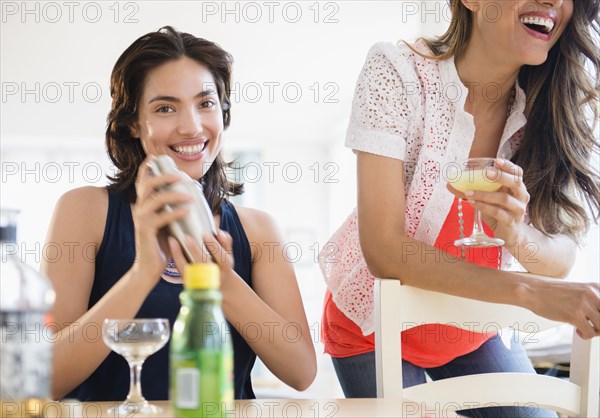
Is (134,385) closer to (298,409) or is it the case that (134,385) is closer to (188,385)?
(298,409)

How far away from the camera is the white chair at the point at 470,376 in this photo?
123cm

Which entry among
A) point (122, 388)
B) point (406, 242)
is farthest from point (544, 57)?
point (122, 388)

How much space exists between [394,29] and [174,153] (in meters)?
4.50

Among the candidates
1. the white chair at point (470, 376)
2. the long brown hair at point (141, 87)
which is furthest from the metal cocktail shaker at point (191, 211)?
the long brown hair at point (141, 87)

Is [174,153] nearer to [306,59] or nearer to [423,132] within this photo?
[423,132]

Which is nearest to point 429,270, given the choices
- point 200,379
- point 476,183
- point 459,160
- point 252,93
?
point 476,183

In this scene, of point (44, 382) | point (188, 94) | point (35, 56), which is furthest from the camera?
point (35, 56)

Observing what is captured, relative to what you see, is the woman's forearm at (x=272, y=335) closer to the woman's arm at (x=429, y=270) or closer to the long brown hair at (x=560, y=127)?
the woman's arm at (x=429, y=270)

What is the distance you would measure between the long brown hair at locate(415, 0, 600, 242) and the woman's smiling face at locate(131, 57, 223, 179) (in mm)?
510

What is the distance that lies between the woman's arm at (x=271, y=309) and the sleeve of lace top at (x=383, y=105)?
333mm

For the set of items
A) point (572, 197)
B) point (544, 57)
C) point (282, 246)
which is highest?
point (544, 57)

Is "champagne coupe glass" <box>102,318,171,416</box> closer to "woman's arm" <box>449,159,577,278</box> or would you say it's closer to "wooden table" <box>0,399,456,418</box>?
"wooden table" <box>0,399,456,418</box>

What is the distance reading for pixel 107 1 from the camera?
541cm

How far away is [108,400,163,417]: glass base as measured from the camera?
1.02 meters
